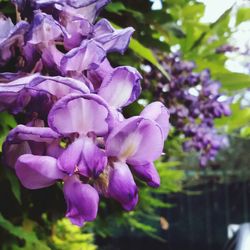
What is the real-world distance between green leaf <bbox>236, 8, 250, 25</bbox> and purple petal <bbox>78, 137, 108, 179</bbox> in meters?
1.48

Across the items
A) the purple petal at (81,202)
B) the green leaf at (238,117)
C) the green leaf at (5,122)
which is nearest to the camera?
the purple petal at (81,202)

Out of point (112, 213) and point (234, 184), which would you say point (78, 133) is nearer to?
point (112, 213)

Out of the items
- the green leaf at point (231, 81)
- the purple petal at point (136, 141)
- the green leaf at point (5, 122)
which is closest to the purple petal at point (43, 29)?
the purple petal at point (136, 141)

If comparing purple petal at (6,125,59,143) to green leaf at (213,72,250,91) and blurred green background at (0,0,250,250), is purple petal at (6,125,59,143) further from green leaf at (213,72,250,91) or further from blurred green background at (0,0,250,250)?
green leaf at (213,72,250,91)

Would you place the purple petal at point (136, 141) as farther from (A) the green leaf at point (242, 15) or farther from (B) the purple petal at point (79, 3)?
(A) the green leaf at point (242, 15)

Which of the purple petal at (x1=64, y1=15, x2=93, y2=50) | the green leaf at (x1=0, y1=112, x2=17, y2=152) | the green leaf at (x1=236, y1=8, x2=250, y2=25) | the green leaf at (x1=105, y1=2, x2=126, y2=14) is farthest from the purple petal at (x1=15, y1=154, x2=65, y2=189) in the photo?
the green leaf at (x1=236, y1=8, x2=250, y2=25)

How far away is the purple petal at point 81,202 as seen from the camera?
379mm

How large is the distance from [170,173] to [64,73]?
1.59m

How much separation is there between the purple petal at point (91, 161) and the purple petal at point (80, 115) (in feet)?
0.04

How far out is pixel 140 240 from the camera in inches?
213

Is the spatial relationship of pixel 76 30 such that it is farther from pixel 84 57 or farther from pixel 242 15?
pixel 242 15

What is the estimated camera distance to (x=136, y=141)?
40 cm

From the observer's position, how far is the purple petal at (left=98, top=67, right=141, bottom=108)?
1.36 ft

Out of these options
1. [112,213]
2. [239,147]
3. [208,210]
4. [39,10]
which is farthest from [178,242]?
[39,10]
